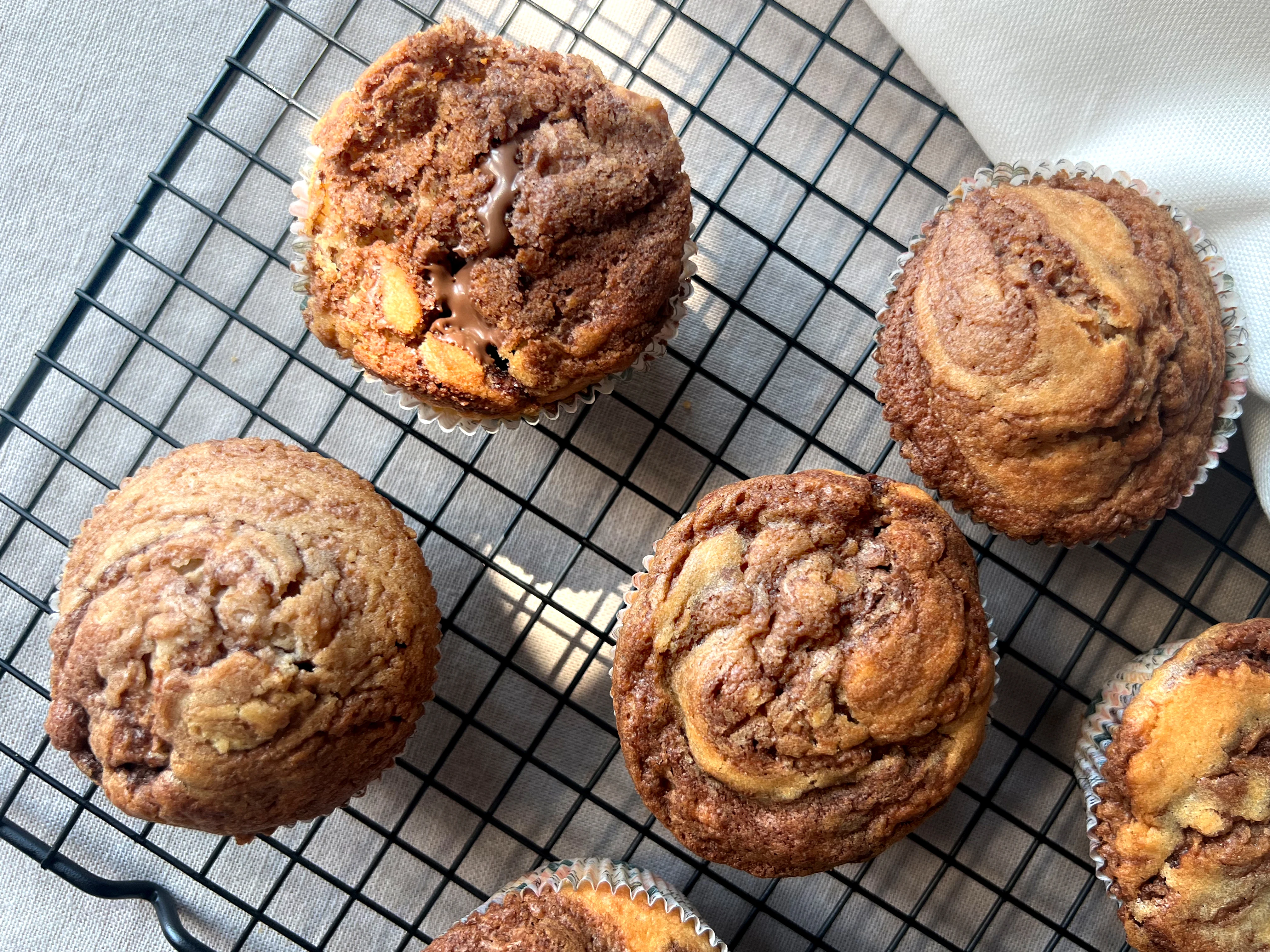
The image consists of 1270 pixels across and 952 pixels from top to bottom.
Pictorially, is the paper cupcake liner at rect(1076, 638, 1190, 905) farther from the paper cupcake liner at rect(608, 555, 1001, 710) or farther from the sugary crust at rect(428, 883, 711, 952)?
the sugary crust at rect(428, 883, 711, 952)

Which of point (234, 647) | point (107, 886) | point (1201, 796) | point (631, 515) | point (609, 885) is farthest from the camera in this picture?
point (631, 515)

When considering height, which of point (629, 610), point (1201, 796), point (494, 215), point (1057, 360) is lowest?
point (629, 610)

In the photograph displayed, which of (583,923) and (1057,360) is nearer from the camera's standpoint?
(1057,360)

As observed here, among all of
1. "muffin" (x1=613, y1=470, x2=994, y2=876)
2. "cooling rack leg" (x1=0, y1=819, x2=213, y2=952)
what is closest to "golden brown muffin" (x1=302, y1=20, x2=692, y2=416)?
"muffin" (x1=613, y1=470, x2=994, y2=876)

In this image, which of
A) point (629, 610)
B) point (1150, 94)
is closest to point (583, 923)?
point (629, 610)

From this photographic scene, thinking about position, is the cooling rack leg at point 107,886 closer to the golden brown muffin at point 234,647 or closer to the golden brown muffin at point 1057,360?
the golden brown muffin at point 234,647

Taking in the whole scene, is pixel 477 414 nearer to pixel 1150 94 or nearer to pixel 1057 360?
pixel 1057 360

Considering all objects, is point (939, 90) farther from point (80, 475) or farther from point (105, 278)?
point (80, 475)
